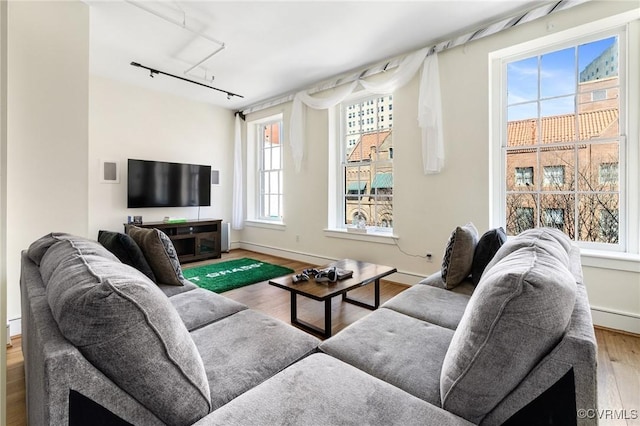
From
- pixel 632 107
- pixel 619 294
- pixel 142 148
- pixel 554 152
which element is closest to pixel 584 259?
pixel 619 294

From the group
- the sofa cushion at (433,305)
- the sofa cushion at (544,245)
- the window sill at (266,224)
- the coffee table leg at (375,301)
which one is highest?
the sofa cushion at (544,245)

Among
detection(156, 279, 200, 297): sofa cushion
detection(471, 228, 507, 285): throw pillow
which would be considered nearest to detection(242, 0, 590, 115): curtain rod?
detection(471, 228, 507, 285): throw pillow

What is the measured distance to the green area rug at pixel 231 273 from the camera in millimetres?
3467

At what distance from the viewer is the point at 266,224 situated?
529cm

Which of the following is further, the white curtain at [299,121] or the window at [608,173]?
the white curtain at [299,121]

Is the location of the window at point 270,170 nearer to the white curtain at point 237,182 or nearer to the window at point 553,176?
the white curtain at point 237,182

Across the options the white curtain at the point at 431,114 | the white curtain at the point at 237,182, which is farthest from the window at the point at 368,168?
the white curtain at the point at 237,182

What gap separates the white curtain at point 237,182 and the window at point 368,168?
2209mm

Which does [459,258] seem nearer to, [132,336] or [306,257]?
[132,336]

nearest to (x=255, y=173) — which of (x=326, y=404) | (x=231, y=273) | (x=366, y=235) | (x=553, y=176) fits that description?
(x=231, y=273)

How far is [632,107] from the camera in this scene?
2.36 meters

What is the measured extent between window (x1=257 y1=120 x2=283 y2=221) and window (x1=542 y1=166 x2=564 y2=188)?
3817 millimetres

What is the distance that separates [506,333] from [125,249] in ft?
6.96

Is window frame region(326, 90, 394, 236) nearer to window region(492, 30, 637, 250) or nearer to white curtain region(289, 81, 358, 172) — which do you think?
white curtain region(289, 81, 358, 172)
